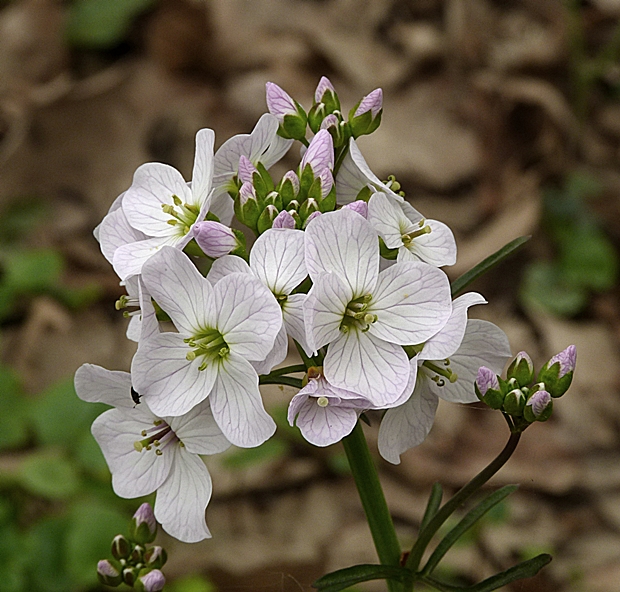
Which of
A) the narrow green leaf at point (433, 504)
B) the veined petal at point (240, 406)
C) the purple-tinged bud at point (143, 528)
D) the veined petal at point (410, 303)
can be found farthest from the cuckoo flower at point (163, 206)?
the narrow green leaf at point (433, 504)

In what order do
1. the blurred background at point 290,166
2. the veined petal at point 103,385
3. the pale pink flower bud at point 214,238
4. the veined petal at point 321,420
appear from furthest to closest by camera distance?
the blurred background at point 290,166 < the veined petal at point 103,385 < the pale pink flower bud at point 214,238 < the veined petal at point 321,420

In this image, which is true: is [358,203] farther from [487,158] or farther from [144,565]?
[487,158]

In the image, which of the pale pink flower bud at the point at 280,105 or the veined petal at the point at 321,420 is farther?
the pale pink flower bud at the point at 280,105

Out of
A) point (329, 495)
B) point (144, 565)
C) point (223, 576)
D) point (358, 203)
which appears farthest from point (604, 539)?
point (358, 203)

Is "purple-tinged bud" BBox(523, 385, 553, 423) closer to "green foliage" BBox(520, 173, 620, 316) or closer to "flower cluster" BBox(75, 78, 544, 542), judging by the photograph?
"flower cluster" BBox(75, 78, 544, 542)

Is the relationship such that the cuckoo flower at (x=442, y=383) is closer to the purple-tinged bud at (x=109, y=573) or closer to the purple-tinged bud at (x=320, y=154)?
the purple-tinged bud at (x=320, y=154)

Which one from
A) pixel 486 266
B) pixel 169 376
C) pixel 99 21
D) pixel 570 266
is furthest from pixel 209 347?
pixel 99 21

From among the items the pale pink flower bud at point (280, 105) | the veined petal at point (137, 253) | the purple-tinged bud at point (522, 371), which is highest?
the pale pink flower bud at point (280, 105)

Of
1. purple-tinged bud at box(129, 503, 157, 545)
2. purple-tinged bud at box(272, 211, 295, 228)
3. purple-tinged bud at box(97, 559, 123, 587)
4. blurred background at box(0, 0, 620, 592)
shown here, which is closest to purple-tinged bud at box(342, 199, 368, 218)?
purple-tinged bud at box(272, 211, 295, 228)
